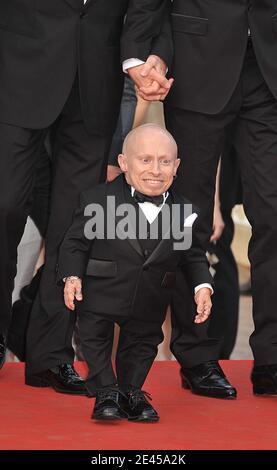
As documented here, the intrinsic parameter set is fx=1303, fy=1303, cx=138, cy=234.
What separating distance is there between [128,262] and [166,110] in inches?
24.8

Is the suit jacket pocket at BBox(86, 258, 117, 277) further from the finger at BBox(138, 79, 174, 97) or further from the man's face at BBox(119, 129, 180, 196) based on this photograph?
the finger at BBox(138, 79, 174, 97)

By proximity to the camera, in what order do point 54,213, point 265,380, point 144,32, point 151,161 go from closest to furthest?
point 151,161 < point 144,32 < point 265,380 < point 54,213

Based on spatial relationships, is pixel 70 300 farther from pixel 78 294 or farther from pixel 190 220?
pixel 190 220

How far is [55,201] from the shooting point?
3.96 metres

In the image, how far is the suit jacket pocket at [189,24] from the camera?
3.73 m

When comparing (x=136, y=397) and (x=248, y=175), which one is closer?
(x=136, y=397)

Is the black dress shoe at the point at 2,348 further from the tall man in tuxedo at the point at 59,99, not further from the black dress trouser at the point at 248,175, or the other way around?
the black dress trouser at the point at 248,175

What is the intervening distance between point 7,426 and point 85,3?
1261 mm

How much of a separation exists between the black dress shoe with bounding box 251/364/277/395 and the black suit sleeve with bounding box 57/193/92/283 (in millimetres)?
714

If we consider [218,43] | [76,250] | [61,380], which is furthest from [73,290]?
[218,43]

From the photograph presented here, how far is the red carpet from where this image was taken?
10.3 ft

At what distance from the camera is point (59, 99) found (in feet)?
12.4

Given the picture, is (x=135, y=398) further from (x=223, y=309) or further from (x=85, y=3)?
(x=223, y=309)

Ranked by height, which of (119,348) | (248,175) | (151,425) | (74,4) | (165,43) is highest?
(74,4)
